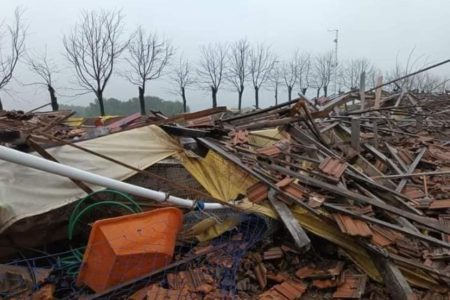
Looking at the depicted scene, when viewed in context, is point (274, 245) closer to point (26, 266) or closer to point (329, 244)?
point (329, 244)

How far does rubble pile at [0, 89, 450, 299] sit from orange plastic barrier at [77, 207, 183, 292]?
0.31 feet

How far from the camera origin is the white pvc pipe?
10.6 feet

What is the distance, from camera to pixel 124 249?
352cm

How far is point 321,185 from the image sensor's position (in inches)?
186

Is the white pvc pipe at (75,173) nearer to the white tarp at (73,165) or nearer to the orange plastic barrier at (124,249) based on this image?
the orange plastic barrier at (124,249)

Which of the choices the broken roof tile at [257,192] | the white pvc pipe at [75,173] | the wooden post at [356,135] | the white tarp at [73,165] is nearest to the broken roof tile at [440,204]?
the wooden post at [356,135]

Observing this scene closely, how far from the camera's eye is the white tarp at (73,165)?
4.01 metres

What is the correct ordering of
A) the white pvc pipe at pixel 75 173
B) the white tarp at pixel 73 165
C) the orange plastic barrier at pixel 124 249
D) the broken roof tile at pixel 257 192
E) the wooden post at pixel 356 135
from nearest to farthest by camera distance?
the white pvc pipe at pixel 75 173
the orange plastic barrier at pixel 124 249
the white tarp at pixel 73 165
the broken roof tile at pixel 257 192
the wooden post at pixel 356 135

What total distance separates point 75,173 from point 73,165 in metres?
1.15

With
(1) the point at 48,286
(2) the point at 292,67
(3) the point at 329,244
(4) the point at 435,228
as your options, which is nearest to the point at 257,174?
(3) the point at 329,244

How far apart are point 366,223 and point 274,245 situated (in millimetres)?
1013

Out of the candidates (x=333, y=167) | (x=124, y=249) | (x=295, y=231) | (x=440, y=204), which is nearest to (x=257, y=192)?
(x=295, y=231)

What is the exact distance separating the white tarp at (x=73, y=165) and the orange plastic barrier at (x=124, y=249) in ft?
2.97

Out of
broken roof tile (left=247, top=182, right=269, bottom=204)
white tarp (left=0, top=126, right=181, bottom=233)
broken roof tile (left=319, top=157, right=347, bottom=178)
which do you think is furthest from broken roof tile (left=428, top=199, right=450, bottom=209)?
white tarp (left=0, top=126, right=181, bottom=233)
